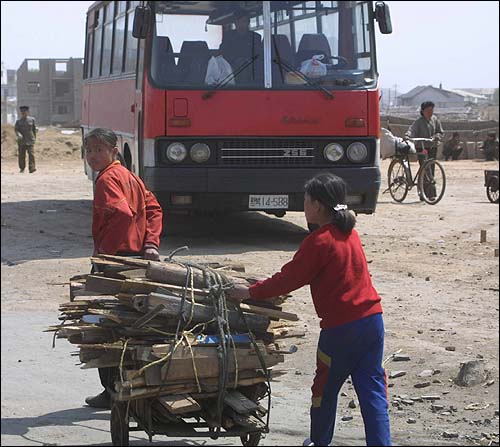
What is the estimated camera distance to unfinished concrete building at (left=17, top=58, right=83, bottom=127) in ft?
154

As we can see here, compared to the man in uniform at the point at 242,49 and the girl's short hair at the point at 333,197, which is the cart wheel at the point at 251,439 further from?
the man in uniform at the point at 242,49

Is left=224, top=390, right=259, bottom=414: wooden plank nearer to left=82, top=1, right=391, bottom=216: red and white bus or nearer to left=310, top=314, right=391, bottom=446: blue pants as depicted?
left=310, top=314, right=391, bottom=446: blue pants

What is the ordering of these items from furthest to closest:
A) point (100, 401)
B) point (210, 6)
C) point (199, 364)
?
point (210, 6) → point (100, 401) → point (199, 364)

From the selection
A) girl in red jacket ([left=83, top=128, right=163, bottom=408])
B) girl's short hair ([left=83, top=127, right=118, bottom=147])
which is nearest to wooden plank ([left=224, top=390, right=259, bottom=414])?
girl in red jacket ([left=83, top=128, right=163, bottom=408])

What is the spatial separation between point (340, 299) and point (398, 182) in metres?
15.5

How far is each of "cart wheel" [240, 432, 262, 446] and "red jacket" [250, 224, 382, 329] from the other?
0.85 metres

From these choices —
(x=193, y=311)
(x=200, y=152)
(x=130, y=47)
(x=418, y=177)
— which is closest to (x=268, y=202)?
(x=200, y=152)

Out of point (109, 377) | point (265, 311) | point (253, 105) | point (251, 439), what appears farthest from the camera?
point (253, 105)

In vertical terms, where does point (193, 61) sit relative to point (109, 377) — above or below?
above

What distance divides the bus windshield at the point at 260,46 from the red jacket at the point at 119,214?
21.4ft

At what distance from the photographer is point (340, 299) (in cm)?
542

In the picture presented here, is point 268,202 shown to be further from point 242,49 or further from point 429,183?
point 429,183

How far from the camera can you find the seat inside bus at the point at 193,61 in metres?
13.3

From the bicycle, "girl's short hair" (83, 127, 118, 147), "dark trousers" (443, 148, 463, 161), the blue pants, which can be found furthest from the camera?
"dark trousers" (443, 148, 463, 161)
